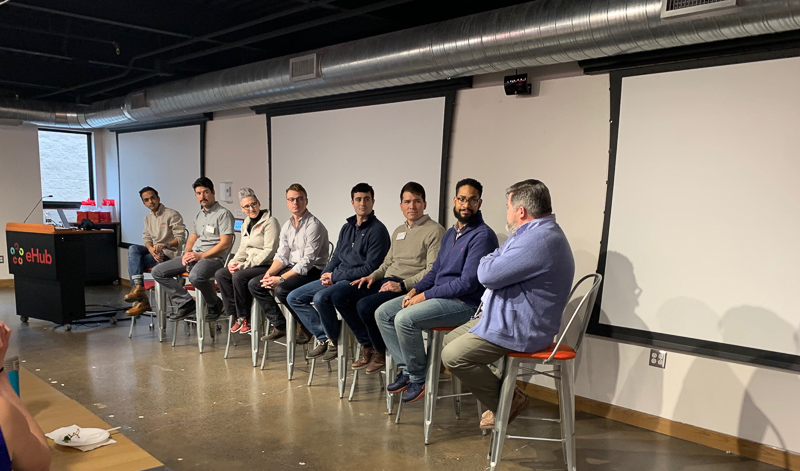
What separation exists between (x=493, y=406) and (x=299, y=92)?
3.23 meters

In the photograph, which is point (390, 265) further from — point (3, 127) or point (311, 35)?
point (3, 127)

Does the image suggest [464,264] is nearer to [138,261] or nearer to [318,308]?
[318,308]

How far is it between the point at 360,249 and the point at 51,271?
3.44m

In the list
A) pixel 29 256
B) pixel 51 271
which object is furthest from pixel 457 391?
pixel 29 256

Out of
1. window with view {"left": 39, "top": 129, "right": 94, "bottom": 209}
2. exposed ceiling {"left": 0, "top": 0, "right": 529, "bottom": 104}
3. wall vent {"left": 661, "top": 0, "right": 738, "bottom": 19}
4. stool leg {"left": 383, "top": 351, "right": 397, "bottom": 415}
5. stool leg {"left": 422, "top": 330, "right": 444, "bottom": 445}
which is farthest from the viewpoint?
window with view {"left": 39, "top": 129, "right": 94, "bottom": 209}

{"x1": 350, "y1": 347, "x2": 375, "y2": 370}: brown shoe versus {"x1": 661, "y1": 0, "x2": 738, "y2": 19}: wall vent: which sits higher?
{"x1": 661, "y1": 0, "x2": 738, "y2": 19}: wall vent

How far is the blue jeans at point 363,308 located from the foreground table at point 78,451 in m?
1.87

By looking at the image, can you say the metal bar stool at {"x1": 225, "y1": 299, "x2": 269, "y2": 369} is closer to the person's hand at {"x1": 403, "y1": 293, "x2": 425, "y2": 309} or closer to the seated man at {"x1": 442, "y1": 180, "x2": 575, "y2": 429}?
the person's hand at {"x1": 403, "y1": 293, "x2": 425, "y2": 309}

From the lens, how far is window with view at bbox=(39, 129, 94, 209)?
9.15 m

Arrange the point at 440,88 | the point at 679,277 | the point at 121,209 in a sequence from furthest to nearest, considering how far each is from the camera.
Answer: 1. the point at 121,209
2. the point at 440,88
3. the point at 679,277

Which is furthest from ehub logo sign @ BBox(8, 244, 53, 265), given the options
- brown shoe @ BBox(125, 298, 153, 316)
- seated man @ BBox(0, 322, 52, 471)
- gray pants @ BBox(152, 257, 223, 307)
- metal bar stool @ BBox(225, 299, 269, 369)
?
seated man @ BBox(0, 322, 52, 471)

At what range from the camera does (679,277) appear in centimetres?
343

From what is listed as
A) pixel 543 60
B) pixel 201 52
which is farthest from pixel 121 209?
pixel 543 60

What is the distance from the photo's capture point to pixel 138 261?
588 cm
